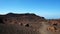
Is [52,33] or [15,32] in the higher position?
[15,32]

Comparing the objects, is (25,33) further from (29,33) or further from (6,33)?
(6,33)

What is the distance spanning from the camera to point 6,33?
47.5 ft

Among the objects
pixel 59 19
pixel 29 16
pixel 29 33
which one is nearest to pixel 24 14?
pixel 29 16

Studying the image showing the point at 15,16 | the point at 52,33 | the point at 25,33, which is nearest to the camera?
the point at 25,33

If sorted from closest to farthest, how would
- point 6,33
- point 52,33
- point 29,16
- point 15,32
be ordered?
point 6,33, point 15,32, point 52,33, point 29,16

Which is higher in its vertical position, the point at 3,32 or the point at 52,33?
the point at 3,32

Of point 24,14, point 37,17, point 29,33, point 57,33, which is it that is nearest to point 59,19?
point 37,17

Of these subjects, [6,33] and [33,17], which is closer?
[6,33]

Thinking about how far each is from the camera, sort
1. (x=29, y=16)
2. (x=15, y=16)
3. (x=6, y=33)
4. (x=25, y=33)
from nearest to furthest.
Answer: (x=6, y=33), (x=25, y=33), (x=15, y=16), (x=29, y=16)

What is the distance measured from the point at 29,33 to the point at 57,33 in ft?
31.2

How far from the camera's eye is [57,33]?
26.0 m

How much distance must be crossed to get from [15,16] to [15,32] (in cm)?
3023

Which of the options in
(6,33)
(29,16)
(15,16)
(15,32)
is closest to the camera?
(6,33)

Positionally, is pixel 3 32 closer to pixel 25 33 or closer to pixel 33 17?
pixel 25 33
